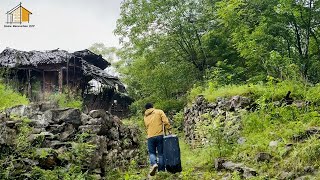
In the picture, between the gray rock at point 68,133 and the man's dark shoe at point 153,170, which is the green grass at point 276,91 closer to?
the man's dark shoe at point 153,170

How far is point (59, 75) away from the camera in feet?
69.0

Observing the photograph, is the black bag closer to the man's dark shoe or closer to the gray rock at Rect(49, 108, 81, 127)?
the man's dark shoe

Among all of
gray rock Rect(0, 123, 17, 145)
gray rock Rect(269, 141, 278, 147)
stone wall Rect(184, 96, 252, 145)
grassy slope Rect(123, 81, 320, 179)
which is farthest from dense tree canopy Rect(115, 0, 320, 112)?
gray rock Rect(0, 123, 17, 145)

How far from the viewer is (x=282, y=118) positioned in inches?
355

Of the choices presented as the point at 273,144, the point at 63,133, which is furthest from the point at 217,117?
the point at 63,133

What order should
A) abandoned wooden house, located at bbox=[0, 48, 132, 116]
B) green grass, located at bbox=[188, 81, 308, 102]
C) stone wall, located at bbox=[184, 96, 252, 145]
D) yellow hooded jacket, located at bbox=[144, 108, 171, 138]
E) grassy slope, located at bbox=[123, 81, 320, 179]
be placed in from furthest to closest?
abandoned wooden house, located at bbox=[0, 48, 132, 116] < green grass, located at bbox=[188, 81, 308, 102] < stone wall, located at bbox=[184, 96, 252, 145] < yellow hooded jacket, located at bbox=[144, 108, 171, 138] < grassy slope, located at bbox=[123, 81, 320, 179]

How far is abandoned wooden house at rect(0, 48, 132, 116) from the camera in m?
20.0

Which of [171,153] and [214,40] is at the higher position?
[214,40]

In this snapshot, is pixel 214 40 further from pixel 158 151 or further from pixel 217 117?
pixel 158 151

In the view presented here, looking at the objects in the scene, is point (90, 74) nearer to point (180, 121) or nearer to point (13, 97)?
point (180, 121)

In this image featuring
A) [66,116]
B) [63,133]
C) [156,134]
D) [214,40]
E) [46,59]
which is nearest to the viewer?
[63,133]

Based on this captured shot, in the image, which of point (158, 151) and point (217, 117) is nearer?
point (158, 151)

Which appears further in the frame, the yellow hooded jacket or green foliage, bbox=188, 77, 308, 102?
green foliage, bbox=188, 77, 308, 102

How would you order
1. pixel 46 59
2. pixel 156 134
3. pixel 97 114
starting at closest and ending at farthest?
pixel 156 134, pixel 97 114, pixel 46 59
